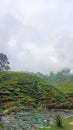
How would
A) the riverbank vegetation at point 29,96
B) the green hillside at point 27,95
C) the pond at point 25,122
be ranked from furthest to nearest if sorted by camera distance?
the green hillside at point 27,95 → the riverbank vegetation at point 29,96 → the pond at point 25,122

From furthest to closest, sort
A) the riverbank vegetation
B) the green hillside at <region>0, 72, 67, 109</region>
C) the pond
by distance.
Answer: the green hillside at <region>0, 72, 67, 109</region> < the riverbank vegetation < the pond

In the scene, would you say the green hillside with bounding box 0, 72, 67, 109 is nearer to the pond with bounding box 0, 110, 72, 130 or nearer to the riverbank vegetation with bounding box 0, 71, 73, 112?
the riverbank vegetation with bounding box 0, 71, 73, 112

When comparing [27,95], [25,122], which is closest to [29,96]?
[27,95]

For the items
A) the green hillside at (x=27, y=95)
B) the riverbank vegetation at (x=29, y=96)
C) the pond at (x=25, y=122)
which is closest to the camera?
the pond at (x=25, y=122)

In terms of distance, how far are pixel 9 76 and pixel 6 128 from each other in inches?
4728

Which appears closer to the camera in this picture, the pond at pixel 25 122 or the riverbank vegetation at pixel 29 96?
the pond at pixel 25 122

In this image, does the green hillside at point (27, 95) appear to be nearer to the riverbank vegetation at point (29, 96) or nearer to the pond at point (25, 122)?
the riverbank vegetation at point (29, 96)

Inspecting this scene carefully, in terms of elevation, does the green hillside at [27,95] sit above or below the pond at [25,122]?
above

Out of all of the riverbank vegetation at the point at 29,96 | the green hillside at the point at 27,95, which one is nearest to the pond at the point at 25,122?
the riverbank vegetation at the point at 29,96

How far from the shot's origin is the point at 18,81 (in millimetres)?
138000

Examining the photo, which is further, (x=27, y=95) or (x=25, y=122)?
(x=27, y=95)

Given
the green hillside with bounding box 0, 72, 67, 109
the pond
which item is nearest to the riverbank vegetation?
the green hillside with bounding box 0, 72, 67, 109

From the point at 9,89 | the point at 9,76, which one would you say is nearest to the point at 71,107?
the point at 9,89

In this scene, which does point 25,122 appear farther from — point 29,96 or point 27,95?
point 27,95
